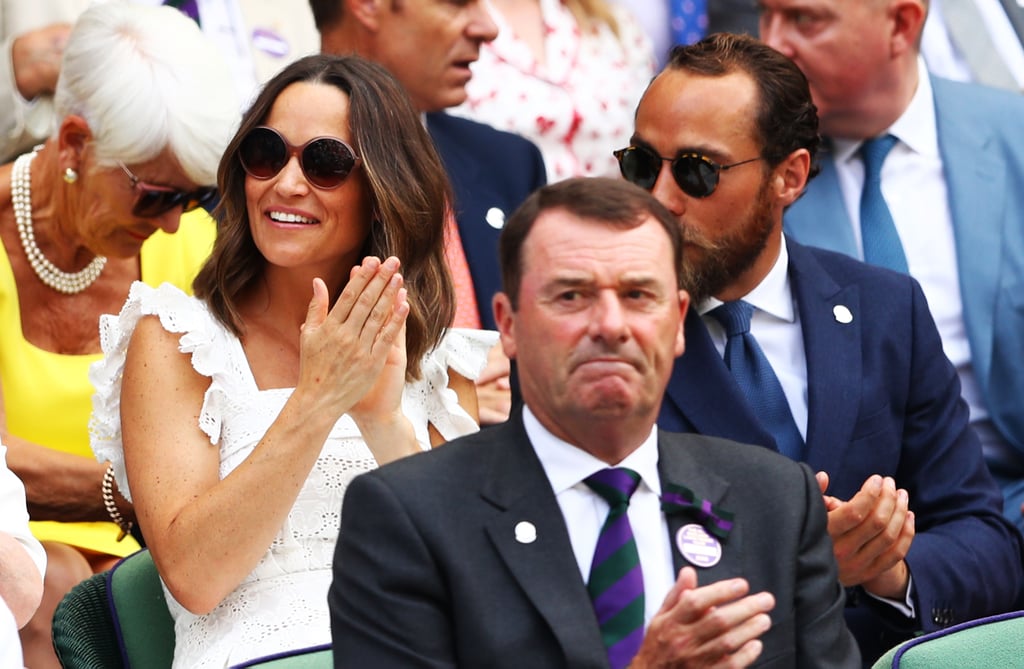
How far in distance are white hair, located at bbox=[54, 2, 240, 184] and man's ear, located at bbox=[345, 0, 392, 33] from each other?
68 centimetres

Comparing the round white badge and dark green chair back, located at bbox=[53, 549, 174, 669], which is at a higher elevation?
the round white badge

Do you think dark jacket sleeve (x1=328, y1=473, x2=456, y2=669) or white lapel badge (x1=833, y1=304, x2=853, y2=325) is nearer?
dark jacket sleeve (x1=328, y1=473, x2=456, y2=669)

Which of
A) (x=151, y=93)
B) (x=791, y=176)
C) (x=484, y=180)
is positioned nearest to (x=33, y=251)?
(x=151, y=93)

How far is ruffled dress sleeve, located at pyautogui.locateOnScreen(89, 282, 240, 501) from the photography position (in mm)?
3330

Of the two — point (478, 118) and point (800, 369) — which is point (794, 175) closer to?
point (800, 369)

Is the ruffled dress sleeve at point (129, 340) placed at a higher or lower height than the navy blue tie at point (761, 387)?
higher

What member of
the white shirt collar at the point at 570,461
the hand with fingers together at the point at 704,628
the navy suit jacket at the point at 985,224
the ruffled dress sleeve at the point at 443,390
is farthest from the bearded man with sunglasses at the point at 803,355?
the hand with fingers together at the point at 704,628

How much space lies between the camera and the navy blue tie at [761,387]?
3672 millimetres

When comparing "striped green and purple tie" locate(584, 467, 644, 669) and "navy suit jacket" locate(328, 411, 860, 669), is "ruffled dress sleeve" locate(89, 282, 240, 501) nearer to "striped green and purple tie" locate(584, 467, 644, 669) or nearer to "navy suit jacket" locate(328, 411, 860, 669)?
"navy suit jacket" locate(328, 411, 860, 669)

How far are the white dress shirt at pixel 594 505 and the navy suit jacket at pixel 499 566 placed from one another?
0.02 meters

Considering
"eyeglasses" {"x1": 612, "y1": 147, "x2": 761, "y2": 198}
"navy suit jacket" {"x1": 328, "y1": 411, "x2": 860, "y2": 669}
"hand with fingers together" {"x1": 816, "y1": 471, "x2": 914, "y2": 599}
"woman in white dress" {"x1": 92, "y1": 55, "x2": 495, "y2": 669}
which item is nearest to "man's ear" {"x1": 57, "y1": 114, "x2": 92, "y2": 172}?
"woman in white dress" {"x1": 92, "y1": 55, "x2": 495, "y2": 669}

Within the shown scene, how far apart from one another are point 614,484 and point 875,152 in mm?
2590

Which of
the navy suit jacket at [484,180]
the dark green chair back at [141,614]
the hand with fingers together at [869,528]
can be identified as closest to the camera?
the hand with fingers together at [869,528]

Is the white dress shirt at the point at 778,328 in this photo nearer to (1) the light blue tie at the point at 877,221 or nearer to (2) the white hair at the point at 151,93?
(1) the light blue tie at the point at 877,221
